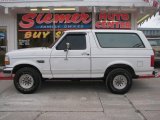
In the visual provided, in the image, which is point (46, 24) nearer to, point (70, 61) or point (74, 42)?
point (74, 42)

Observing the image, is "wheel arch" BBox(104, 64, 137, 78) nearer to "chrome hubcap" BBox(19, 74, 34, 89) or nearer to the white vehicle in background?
the white vehicle in background

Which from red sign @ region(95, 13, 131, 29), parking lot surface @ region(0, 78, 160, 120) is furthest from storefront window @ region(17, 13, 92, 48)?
parking lot surface @ region(0, 78, 160, 120)

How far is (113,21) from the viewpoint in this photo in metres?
15.9

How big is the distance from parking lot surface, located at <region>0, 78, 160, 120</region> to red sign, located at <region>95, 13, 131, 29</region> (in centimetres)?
466

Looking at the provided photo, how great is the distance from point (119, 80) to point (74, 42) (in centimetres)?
181

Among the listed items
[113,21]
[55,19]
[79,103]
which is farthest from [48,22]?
[79,103]

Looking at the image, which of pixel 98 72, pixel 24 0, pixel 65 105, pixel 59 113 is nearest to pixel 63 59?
pixel 98 72

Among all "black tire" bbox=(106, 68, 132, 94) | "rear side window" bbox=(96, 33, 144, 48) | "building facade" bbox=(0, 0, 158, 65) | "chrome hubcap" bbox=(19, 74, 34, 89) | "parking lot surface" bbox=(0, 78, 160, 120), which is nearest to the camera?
"parking lot surface" bbox=(0, 78, 160, 120)

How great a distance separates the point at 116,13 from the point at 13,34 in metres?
5.07

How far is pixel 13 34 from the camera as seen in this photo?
16.0 m

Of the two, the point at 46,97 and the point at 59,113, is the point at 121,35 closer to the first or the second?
the point at 46,97

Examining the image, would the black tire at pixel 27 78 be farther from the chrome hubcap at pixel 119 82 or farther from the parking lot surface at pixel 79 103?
the chrome hubcap at pixel 119 82

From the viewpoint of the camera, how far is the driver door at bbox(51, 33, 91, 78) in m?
9.99

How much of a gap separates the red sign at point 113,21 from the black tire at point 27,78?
6.63m
